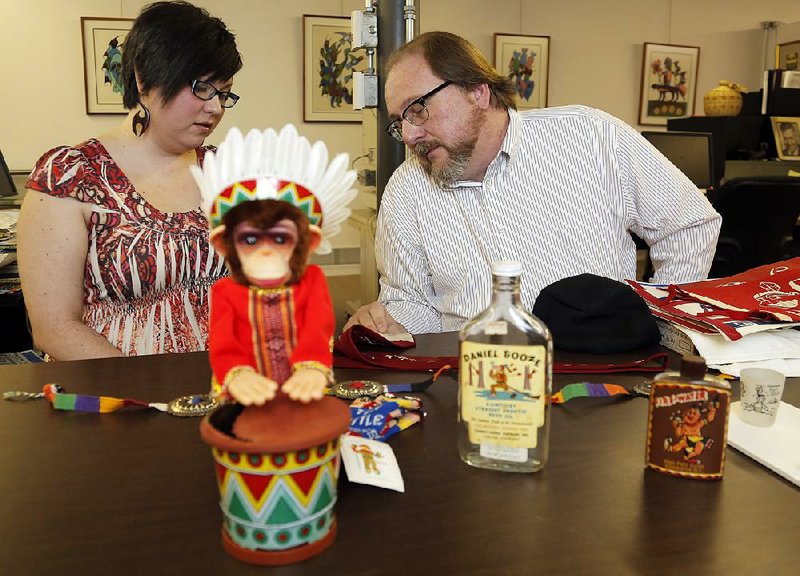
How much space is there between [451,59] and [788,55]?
17.3 feet

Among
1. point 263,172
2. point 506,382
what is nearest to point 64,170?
point 263,172

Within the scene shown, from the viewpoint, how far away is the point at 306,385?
0.56 m

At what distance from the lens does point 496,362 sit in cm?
70

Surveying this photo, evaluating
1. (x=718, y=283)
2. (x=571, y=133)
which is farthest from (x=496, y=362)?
(x=571, y=133)

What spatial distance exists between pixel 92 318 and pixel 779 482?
134 centimetres

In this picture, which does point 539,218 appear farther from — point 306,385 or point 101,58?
point 101,58

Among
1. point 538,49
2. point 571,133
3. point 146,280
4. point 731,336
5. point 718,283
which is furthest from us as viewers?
point 538,49

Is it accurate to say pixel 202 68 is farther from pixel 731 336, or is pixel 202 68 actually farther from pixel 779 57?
pixel 779 57

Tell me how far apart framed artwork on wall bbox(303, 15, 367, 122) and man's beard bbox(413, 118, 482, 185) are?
3.66m

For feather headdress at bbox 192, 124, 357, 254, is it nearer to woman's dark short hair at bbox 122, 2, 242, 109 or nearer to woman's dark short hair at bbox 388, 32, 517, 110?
woman's dark short hair at bbox 122, 2, 242, 109

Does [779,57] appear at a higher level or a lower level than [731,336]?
higher

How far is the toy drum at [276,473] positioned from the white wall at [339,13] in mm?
4681

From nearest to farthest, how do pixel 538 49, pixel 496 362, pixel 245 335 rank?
pixel 245 335, pixel 496 362, pixel 538 49

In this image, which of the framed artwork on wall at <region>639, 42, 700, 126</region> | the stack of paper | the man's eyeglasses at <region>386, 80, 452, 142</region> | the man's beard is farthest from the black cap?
the framed artwork on wall at <region>639, 42, 700, 126</region>
